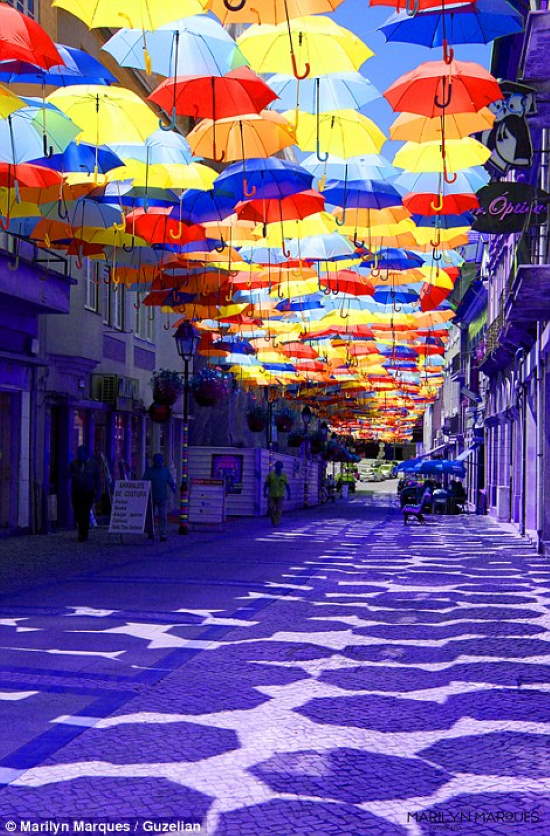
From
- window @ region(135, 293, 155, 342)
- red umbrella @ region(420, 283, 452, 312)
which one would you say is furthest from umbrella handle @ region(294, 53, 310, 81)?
window @ region(135, 293, 155, 342)

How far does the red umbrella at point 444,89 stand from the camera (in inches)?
A: 408

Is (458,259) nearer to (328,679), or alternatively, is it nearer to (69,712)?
(328,679)

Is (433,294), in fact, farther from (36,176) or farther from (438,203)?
(36,176)

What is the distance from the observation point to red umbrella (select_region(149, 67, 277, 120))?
10125 mm

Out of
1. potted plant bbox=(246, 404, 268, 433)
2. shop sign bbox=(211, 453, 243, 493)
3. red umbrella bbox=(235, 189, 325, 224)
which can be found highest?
red umbrella bbox=(235, 189, 325, 224)

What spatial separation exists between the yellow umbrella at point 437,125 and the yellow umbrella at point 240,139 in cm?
116

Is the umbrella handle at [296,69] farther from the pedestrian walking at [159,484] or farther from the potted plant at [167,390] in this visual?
the potted plant at [167,390]

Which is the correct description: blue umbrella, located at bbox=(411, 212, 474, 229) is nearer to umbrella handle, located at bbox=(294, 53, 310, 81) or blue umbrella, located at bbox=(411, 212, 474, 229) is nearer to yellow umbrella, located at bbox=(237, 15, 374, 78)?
yellow umbrella, located at bbox=(237, 15, 374, 78)

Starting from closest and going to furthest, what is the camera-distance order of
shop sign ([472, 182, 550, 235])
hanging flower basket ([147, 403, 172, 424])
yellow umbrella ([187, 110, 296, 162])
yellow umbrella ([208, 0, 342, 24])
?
1. yellow umbrella ([208, 0, 342, 24])
2. yellow umbrella ([187, 110, 296, 162])
3. shop sign ([472, 182, 550, 235])
4. hanging flower basket ([147, 403, 172, 424])

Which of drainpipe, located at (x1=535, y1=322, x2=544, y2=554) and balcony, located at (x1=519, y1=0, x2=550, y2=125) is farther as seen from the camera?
drainpipe, located at (x1=535, y1=322, x2=544, y2=554)

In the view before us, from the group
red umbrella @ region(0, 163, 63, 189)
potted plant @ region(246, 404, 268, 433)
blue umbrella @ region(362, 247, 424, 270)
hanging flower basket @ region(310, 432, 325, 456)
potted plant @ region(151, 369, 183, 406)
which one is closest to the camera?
red umbrella @ region(0, 163, 63, 189)

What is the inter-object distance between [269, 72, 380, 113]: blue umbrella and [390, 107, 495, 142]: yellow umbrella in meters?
0.53

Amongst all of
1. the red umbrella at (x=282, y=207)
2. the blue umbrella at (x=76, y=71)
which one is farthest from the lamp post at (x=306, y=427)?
the blue umbrella at (x=76, y=71)

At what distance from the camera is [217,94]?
10.3m
